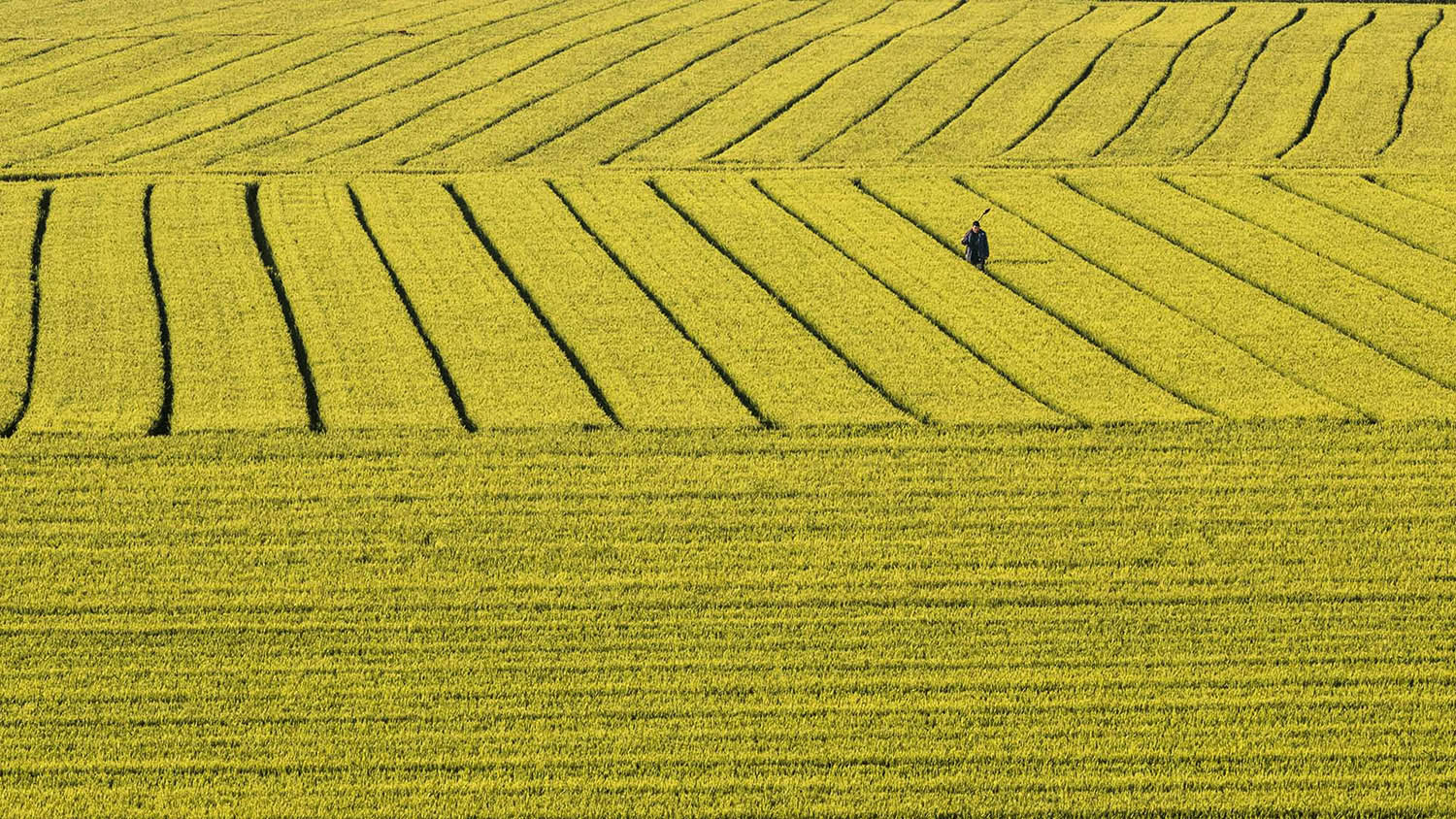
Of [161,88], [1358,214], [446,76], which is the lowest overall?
[1358,214]

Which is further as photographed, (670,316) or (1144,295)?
(1144,295)

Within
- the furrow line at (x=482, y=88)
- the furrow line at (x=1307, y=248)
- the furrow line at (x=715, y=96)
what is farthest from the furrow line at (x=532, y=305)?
the furrow line at (x=1307, y=248)

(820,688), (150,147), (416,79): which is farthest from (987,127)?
(820,688)

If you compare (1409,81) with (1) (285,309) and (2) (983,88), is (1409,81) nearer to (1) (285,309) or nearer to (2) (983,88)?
(2) (983,88)

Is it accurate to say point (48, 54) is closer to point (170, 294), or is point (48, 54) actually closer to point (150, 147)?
point (150, 147)

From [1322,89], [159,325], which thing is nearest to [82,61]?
[159,325]

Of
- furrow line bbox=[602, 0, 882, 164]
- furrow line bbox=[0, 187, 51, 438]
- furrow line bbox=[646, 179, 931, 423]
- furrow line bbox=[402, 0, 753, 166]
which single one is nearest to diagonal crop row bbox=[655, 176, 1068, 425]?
furrow line bbox=[646, 179, 931, 423]
